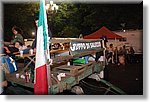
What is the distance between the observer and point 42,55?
2.39m

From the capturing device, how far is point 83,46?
2396 millimetres

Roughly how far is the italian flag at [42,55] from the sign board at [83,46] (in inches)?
8.7

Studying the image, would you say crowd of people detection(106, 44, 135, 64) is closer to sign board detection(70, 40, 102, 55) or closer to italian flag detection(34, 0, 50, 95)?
sign board detection(70, 40, 102, 55)

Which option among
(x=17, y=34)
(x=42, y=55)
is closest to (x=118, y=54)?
(x=42, y=55)

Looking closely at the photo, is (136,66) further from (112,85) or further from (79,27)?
(79,27)

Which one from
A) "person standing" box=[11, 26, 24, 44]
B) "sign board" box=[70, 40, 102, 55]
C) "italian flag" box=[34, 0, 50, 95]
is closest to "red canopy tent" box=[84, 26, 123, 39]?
"sign board" box=[70, 40, 102, 55]

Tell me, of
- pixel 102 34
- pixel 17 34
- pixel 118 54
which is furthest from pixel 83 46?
pixel 17 34

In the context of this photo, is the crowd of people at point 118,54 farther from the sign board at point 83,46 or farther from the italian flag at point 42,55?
the italian flag at point 42,55

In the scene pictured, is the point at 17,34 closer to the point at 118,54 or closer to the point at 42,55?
the point at 42,55

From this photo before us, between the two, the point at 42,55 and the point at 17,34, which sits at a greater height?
the point at 17,34

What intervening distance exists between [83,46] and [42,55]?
36cm

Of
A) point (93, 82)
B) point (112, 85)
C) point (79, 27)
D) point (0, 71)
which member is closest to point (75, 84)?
point (93, 82)

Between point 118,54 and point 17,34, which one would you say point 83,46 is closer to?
point 118,54

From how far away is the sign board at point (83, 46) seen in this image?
2.38m
